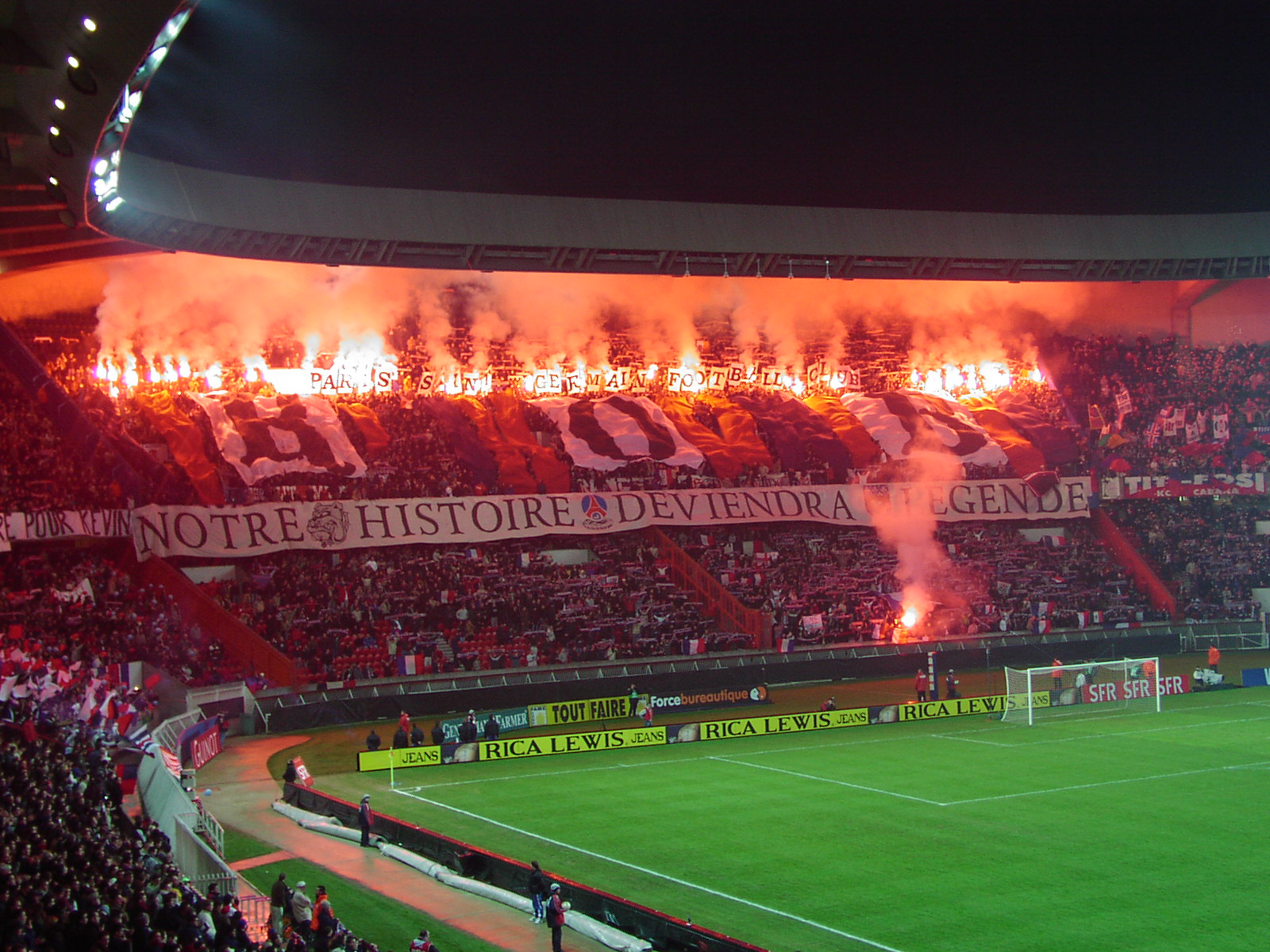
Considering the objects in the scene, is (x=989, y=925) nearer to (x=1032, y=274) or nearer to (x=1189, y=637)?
(x=1189, y=637)

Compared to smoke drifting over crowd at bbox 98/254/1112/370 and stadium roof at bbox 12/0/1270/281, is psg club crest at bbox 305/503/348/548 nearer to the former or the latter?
stadium roof at bbox 12/0/1270/281

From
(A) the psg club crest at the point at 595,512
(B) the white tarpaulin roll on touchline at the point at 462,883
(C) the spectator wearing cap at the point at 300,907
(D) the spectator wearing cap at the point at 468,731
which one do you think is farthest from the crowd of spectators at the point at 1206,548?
(C) the spectator wearing cap at the point at 300,907

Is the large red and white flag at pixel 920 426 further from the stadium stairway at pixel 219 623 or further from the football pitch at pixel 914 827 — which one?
the stadium stairway at pixel 219 623

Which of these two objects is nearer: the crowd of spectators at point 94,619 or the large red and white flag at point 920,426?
the crowd of spectators at point 94,619

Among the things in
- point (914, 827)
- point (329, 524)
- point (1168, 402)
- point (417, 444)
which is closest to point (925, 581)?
point (1168, 402)

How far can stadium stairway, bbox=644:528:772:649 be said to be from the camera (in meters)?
43.9

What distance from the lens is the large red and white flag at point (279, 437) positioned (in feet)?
139

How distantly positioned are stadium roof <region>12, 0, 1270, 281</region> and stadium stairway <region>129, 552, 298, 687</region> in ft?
32.3

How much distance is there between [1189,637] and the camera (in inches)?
1845

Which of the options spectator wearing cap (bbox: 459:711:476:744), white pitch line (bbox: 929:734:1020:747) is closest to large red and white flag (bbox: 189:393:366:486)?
spectator wearing cap (bbox: 459:711:476:744)

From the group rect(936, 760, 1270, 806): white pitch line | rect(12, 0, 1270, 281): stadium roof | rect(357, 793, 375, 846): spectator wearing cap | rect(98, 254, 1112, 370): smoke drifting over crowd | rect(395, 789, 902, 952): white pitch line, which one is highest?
rect(12, 0, 1270, 281): stadium roof

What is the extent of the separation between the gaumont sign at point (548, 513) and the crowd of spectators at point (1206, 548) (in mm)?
3010

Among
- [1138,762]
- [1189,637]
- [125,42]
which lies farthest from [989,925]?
[1189,637]

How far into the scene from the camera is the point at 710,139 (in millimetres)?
38125
